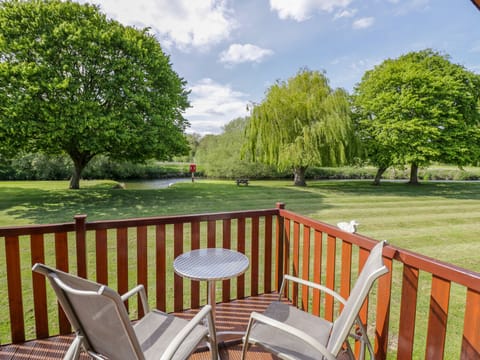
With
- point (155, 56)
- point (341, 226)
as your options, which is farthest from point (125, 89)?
point (341, 226)

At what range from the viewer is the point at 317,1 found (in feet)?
20.6

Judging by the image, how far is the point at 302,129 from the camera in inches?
550

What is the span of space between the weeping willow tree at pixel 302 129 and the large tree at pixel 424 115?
9.78ft

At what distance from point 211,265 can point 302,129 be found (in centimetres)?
1289

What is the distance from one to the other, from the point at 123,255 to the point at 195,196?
31.0ft

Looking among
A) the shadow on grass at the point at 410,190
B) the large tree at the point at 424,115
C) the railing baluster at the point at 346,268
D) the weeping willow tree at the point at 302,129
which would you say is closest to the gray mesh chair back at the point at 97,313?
the railing baluster at the point at 346,268

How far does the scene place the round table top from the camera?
73.1 inches

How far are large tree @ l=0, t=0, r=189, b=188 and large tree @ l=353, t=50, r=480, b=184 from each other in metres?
12.7

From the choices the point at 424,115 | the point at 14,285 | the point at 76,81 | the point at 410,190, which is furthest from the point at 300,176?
the point at 14,285

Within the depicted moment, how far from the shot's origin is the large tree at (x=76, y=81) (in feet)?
29.3

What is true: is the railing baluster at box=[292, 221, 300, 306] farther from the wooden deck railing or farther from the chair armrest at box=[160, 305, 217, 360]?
the chair armrest at box=[160, 305, 217, 360]

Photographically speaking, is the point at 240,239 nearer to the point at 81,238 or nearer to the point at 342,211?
the point at 81,238

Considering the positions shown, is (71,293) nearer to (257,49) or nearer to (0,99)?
(0,99)

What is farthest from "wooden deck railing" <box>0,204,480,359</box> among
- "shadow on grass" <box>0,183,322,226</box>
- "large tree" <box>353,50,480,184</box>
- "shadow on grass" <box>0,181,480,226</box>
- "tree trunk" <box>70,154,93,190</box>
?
"large tree" <box>353,50,480,184</box>
